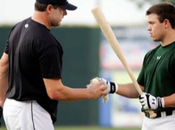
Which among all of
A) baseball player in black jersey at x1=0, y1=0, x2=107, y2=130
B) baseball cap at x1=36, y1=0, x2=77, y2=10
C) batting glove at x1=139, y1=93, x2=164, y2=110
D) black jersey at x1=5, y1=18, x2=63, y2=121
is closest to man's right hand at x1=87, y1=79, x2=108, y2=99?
baseball player in black jersey at x1=0, y1=0, x2=107, y2=130

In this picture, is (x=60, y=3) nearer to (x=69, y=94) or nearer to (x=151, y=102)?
(x=69, y=94)

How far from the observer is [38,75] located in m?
7.16

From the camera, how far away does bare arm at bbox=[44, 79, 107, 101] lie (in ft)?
22.9

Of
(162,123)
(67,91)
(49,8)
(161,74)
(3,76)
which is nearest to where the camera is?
(67,91)

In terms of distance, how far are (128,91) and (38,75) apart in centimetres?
141

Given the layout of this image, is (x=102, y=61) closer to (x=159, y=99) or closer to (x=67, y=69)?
(x=67, y=69)

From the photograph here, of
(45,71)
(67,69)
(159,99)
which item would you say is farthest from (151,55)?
(67,69)

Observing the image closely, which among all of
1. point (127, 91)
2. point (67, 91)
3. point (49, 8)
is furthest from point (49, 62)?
point (127, 91)

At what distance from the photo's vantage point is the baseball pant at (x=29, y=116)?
723 centimetres

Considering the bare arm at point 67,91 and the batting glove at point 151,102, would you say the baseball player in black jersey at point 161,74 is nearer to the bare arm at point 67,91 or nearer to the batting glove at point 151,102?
the batting glove at point 151,102

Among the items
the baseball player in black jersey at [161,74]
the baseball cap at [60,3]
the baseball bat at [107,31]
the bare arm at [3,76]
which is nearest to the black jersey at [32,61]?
the bare arm at [3,76]

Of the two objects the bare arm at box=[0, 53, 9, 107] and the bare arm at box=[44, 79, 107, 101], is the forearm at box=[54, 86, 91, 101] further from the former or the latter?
the bare arm at box=[0, 53, 9, 107]

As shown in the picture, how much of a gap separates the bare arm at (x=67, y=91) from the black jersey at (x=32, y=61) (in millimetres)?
68

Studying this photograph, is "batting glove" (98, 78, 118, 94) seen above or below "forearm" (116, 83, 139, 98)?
above
